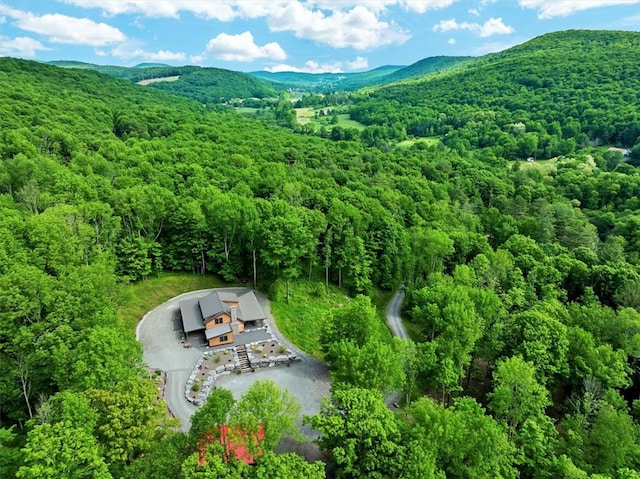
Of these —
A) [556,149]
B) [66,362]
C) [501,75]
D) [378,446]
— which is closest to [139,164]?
[66,362]

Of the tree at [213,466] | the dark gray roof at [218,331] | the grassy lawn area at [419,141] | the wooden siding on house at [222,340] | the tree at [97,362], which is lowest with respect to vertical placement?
the wooden siding on house at [222,340]

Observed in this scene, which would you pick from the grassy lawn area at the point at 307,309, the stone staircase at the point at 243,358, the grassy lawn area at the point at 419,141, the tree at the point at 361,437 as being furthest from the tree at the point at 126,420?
the grassy lawn area at the point at 419,141

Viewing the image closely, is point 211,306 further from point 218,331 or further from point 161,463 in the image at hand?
point 161,463

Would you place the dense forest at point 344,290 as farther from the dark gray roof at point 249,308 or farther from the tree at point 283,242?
the dark gray roof at point 249,308

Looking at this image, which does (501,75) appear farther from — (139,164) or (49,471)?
(49,471)

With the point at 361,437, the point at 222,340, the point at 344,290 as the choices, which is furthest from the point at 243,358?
the point at 344,290

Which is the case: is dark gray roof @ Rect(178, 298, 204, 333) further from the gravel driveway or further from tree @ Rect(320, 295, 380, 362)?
tree @ Rect(320, 295, 380, 362)
